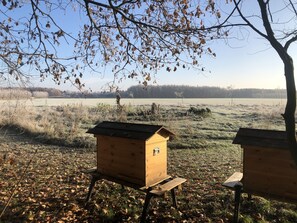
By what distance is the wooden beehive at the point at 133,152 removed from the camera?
4.59 metres

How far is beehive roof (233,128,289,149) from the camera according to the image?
409cm

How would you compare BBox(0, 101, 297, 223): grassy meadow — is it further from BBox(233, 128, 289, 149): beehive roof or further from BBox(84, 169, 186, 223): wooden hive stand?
BBox(233, 128, 289, 149): beehive roof

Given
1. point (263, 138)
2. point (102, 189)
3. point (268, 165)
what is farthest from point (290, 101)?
point (102, 189)

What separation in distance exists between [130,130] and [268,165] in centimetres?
230

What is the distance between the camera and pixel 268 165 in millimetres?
4254

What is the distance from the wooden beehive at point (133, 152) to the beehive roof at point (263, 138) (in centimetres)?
133

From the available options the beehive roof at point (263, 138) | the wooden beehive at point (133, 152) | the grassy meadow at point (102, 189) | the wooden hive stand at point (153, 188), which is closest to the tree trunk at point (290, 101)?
the beehive roof at point (263, 138)

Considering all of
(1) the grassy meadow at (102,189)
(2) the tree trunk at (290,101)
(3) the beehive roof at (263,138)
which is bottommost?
(1) the grassy meadow at (102,189)

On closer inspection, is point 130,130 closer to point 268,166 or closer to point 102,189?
point 102,189

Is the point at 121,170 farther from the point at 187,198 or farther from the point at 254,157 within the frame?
the point at 254,157

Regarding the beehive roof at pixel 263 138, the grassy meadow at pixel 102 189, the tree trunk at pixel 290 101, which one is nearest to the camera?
the tree trunk at pixel 290 101

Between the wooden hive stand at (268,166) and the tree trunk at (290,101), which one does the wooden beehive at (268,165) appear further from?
the tree trunk at (290,101)

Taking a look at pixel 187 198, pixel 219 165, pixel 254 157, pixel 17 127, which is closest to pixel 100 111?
pixel 17 127

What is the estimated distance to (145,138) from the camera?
4.43 metres
